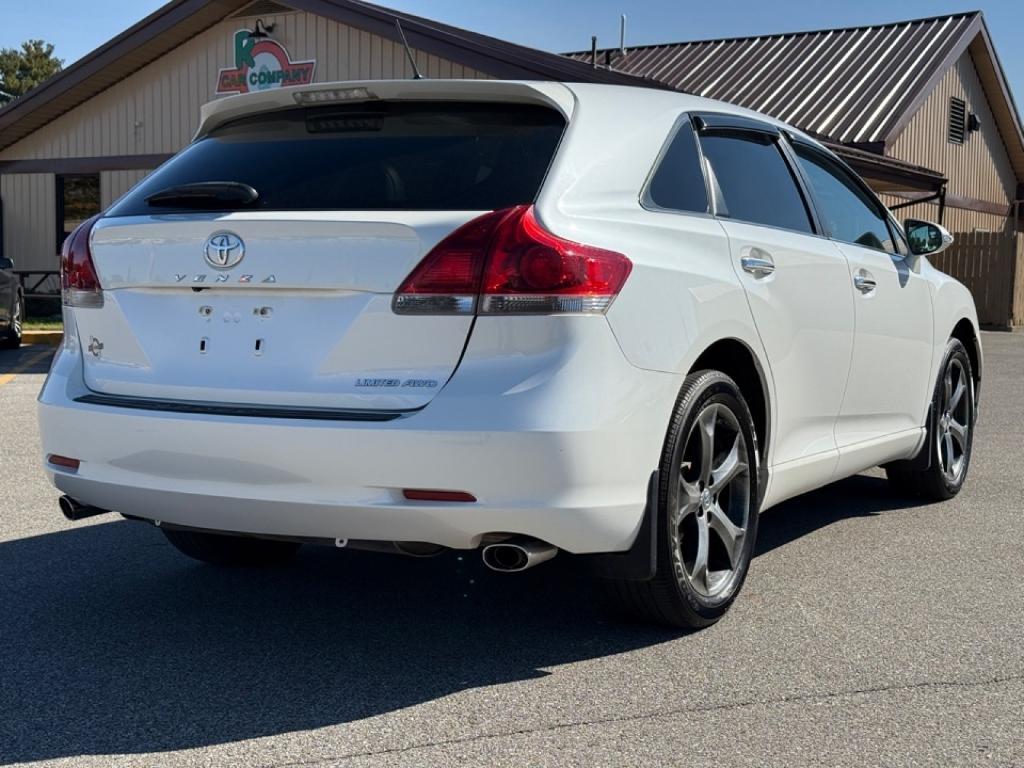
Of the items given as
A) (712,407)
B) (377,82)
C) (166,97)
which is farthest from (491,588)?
(166,97)

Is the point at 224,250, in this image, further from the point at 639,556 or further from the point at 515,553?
the point at 639,556

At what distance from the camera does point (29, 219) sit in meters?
24.6

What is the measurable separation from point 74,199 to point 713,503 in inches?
881

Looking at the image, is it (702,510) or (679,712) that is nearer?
(679,712)

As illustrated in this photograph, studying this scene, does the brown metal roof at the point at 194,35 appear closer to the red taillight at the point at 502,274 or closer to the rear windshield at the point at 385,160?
the rear windshield at the point at 385,160

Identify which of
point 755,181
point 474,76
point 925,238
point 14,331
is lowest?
point 14,331

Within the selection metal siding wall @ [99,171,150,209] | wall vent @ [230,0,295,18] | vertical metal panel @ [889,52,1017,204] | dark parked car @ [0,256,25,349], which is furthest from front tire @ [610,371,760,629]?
vertical metal panel @ [889,52,1017,204]

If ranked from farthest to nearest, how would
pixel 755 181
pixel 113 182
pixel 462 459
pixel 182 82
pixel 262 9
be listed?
pixel 113 182
pixel 182 82
pixel 262 9
pixel 755 181
pixel 462 459

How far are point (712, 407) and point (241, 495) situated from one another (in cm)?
144

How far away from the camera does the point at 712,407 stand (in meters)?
4.08

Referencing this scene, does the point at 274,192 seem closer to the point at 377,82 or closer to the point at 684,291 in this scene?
the point at 377,82

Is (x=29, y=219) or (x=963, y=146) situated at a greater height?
(x=963, y=146)

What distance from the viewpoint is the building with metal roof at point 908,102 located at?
857 inches

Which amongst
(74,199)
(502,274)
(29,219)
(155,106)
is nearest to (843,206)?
(502,274)
